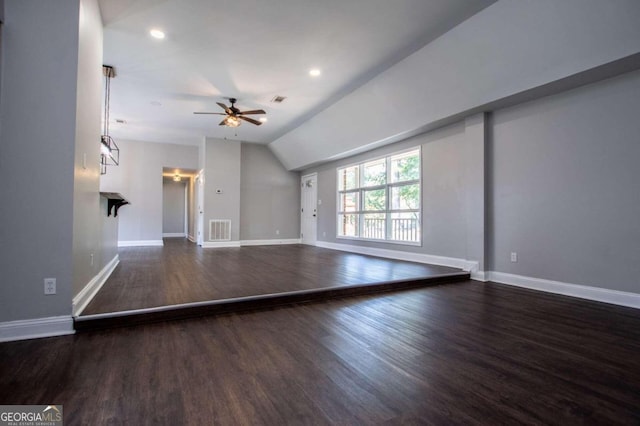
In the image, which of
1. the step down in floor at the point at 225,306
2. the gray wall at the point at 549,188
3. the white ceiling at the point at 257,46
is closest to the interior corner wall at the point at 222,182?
the white ceiling at the point at 257,46

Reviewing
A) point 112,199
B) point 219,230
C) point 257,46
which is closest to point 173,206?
point 219,230

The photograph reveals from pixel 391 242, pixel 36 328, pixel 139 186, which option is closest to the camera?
pixel 36 328

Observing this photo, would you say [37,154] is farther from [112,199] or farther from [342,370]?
[342,370]

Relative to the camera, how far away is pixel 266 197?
9.45 meters

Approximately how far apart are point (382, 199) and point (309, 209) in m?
3.25

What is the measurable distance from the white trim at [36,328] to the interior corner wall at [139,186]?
6.95 m

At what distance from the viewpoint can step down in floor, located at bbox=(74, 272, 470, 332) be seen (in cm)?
246

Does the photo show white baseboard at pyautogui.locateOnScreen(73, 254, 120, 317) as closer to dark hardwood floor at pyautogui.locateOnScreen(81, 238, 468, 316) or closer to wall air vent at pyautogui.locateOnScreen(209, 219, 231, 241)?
dark hardwood floor at pyautogui.locateOnScreen(81, 238, 468, 316)

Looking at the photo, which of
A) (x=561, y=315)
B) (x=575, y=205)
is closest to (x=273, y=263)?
(x=561, y=315)

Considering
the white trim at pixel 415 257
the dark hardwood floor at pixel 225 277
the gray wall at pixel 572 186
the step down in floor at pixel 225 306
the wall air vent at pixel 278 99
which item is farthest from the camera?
the wall air vent at pixel 278 99

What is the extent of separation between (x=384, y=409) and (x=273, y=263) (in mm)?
4148

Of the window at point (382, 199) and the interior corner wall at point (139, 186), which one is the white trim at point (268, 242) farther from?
the interior corner wall at point (139, 186)

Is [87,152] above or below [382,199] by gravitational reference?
above

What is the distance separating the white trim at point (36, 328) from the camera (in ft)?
7.13
